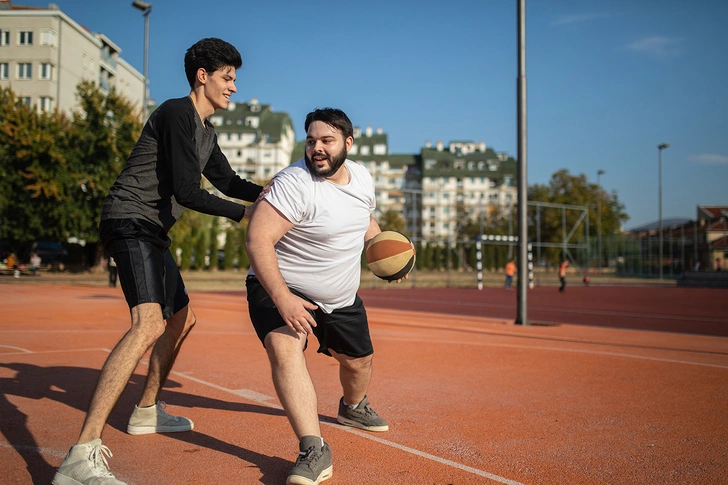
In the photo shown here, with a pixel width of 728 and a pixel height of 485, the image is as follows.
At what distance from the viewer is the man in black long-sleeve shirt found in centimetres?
337

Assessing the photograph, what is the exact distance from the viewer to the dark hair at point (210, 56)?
3.86 m

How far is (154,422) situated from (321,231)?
1770 millimetres

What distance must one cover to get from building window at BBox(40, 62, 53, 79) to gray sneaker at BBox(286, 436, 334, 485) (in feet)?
203

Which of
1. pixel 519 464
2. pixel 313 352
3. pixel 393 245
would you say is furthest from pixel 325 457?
pixel 313 352

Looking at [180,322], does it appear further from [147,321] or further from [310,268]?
[310,268]

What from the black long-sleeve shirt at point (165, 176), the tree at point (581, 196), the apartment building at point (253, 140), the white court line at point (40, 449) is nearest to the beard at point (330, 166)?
the black long-sleeve shirt at point (165, 176)

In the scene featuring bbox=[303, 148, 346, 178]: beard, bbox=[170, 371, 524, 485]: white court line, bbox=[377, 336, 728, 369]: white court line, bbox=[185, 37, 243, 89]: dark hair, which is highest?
bbox=[185, 37, 243, 89]: dark hair

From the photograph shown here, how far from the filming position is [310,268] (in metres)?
3.75

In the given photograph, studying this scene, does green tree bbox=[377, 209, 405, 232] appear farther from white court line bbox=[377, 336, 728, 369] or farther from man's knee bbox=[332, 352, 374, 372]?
man's knee bbox=[332, 352, 374, 372]

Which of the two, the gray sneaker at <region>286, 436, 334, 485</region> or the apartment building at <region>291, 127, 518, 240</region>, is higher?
the apartment building at <region>291, 127, 518, 240</region>

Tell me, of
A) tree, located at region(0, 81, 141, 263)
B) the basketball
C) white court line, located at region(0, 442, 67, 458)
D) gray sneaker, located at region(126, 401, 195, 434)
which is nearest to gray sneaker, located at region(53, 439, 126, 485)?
white court line, located at region(0, 442, 67, 458)

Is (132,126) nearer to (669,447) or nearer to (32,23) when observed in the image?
(32,23)

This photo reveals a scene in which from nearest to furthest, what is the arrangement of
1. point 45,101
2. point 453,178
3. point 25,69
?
1. point 25,69
2. point 45,101
3. point 453,178

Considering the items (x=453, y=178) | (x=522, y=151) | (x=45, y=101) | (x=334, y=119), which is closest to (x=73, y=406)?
(x=334, y=119)
